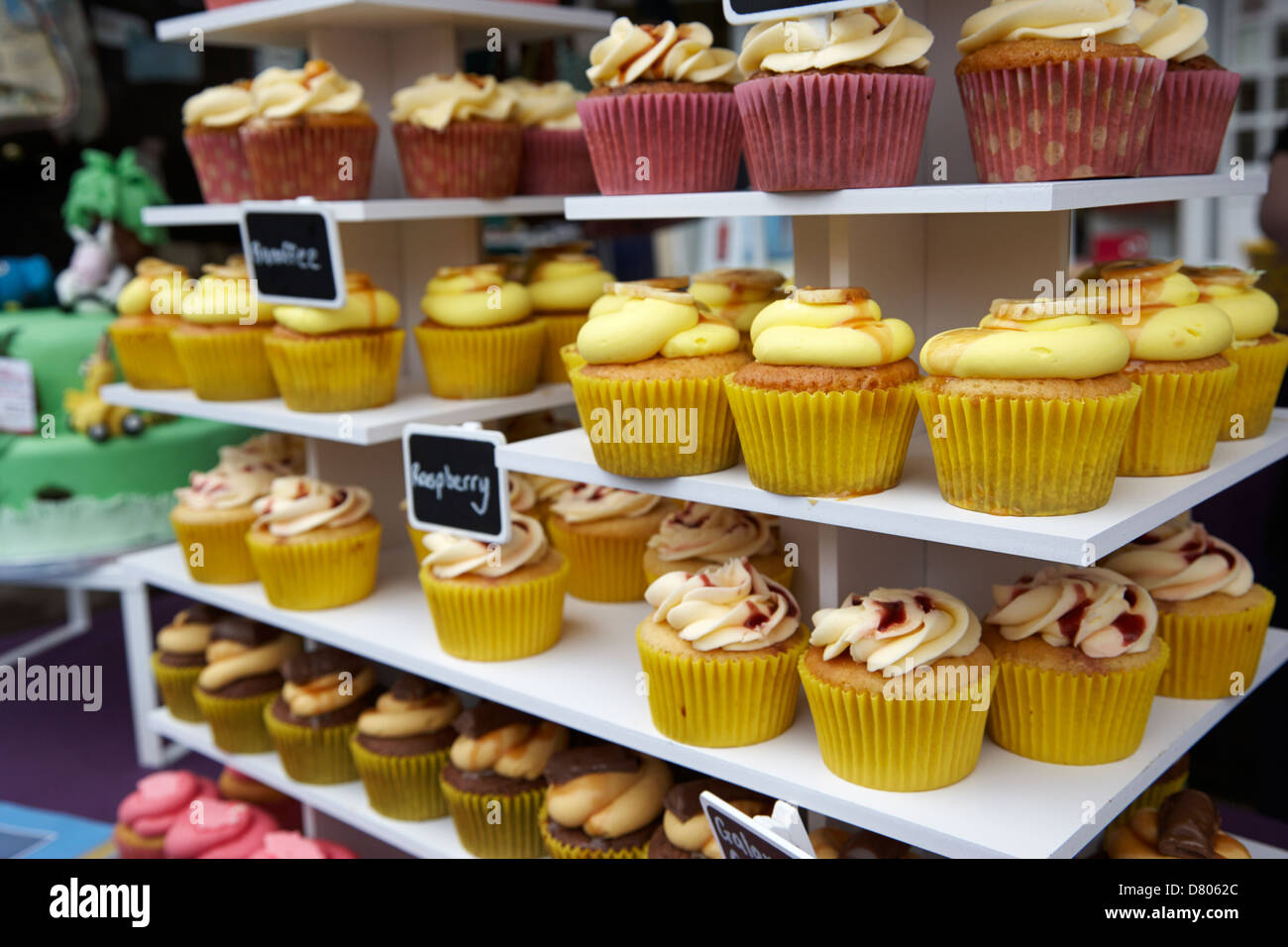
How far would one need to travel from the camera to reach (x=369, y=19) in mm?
2842

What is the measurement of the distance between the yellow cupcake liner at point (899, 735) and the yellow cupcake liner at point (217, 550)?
1.78 meters

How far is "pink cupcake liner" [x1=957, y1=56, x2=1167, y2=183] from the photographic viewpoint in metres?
1.67

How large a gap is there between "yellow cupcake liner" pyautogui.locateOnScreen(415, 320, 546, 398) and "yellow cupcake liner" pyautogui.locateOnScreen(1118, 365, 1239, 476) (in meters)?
1.44

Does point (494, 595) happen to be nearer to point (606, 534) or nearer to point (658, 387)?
point (606, 534)

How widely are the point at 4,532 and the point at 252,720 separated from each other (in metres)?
1.49

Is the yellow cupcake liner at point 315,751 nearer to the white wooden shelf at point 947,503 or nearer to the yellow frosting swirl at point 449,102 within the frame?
the white wooden shelf at point 947,503

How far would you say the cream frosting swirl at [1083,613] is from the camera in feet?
6.00

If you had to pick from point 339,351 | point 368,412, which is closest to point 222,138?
point 339,351

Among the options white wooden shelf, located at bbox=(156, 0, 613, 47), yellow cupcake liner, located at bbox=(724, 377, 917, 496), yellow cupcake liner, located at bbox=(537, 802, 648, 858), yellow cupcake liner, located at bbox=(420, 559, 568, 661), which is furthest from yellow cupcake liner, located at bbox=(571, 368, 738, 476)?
white wooden shelf, located at bbox=(156, 0, 613, 47)

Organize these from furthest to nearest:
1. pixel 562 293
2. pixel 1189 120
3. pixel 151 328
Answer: pixel 151 328
pixel 562 293
pixel 1189 120

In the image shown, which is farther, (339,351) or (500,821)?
(339,351)

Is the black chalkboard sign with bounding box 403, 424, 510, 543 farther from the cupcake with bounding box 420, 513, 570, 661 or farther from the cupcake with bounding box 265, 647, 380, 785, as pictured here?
the cupcake with bounding box 265, 647, 380, 785

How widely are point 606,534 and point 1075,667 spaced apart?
113 cm
